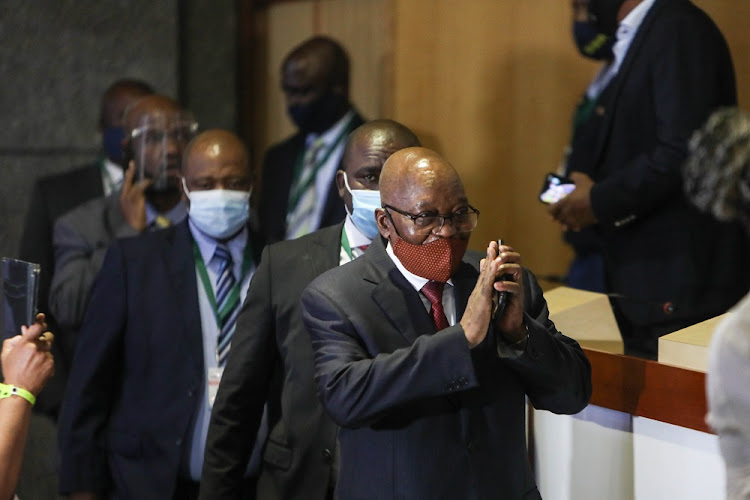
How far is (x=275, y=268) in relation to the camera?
9.98 ft

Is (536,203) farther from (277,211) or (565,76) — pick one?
(277,211)

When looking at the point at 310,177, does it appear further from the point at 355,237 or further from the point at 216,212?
the point at 355,237

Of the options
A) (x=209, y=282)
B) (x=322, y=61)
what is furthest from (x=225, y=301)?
(x=322, y=61)

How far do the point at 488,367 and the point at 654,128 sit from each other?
180 cm

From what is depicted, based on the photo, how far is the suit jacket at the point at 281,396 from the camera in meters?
2.93

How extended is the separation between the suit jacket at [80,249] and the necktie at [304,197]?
97 centimetres

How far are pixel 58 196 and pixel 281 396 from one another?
220 cm

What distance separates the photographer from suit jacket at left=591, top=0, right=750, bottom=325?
3832mm

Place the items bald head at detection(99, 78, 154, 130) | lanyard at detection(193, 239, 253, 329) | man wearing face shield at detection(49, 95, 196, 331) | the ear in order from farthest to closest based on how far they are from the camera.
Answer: bald head at detection(99, 78, 154, 130) < man wearing face shield at detection(49, 95, 196, 331) < lanyard at detection(193, 239, 253, 329) < the ear

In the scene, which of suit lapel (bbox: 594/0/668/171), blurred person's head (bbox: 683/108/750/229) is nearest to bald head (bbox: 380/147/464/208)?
blurred person's head (bbox: 683/108/750/229)

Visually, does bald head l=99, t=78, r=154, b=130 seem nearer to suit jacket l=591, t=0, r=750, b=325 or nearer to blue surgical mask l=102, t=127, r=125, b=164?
blue surgical mask l=102, t=127, r=125, b=164

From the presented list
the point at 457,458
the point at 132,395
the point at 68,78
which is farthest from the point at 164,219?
the point at 457,458

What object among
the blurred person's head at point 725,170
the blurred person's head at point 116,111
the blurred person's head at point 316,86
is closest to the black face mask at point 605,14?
the blurred person's head at point 316,86

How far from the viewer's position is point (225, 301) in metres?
3.51
